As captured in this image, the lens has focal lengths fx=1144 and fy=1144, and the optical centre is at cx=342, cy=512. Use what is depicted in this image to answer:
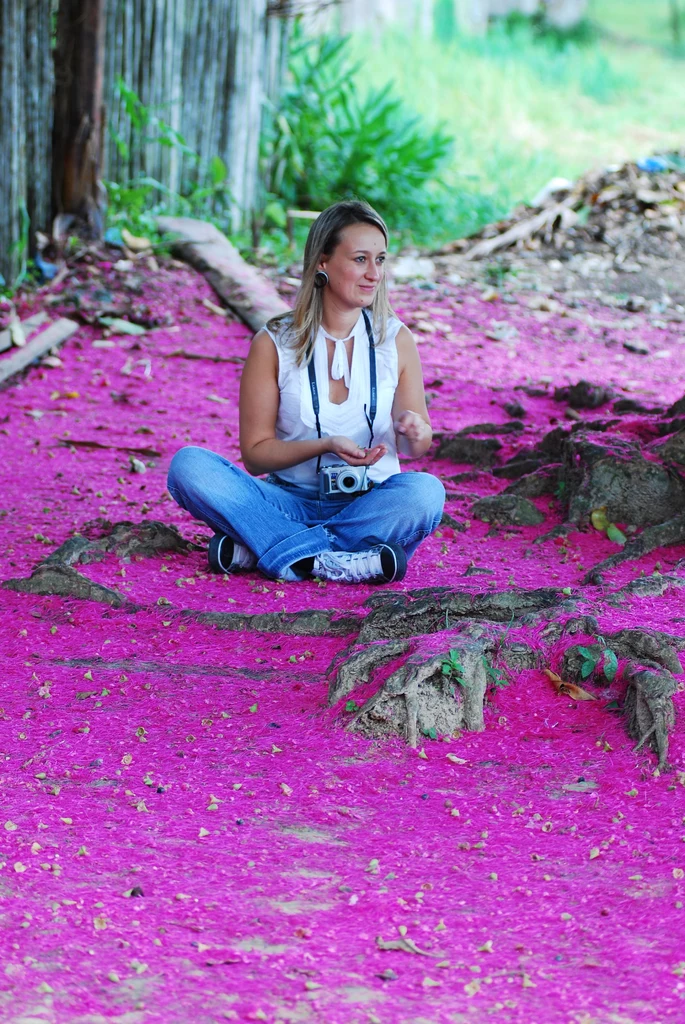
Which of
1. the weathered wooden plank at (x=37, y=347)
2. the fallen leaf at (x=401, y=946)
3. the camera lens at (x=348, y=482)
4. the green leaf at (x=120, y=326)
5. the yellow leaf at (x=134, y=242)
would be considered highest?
the fallen leaf at (x=401, y=946)

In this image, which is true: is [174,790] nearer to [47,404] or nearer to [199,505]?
[199,505]

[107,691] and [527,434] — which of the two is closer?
[107,691]

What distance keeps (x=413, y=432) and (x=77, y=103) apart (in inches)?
191

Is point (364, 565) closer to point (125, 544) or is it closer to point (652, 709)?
point (125, 544)

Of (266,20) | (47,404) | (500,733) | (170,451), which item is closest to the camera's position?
(500,733)

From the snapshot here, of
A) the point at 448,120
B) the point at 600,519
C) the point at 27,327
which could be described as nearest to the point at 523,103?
the point at 448,120

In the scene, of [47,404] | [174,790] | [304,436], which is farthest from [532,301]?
[174,790]

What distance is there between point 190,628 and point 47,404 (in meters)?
2.96

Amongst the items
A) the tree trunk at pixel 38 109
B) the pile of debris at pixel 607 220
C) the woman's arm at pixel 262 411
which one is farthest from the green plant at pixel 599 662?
the pile of debris at pixel 607 220

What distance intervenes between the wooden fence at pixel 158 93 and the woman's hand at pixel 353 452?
170 inches

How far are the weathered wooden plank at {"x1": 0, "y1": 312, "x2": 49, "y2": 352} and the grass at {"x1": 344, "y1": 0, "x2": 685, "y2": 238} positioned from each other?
17.0 feet

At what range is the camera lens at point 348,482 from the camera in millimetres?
3418

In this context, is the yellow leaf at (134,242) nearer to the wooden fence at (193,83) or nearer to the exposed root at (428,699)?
the wooden fence at (193,83)

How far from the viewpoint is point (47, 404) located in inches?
222
